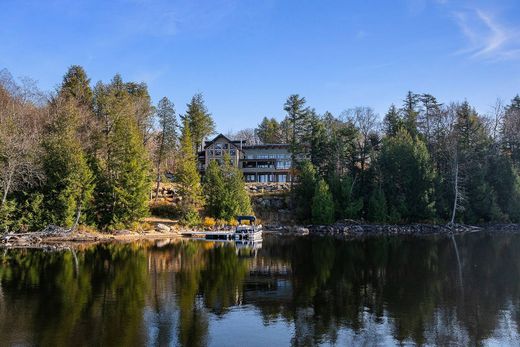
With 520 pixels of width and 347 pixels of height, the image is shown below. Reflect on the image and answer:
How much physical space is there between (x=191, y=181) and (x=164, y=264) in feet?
100

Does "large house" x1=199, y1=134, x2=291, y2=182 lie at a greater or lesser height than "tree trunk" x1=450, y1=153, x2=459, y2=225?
greater

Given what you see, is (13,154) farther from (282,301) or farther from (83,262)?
(282,301)

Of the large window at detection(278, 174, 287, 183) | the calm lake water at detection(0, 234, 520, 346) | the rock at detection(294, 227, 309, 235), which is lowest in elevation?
the calm lake water at detection(0, 234, 520, 346)

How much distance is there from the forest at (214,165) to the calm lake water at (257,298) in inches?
520

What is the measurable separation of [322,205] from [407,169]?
48.8 feet

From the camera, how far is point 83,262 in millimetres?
33094

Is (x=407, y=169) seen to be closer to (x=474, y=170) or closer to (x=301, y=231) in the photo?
(x=474, y=170)

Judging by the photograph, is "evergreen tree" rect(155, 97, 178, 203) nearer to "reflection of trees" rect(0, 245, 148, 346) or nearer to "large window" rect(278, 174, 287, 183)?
"large window" rect(278, 174, 287, 183)

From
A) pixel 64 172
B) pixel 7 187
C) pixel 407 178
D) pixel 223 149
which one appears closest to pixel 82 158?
pixel 64 172

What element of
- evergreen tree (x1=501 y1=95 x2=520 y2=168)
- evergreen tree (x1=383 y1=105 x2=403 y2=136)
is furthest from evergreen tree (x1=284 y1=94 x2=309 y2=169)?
evergreen tree (x1=501 y1=95 x2=520 y2=168)

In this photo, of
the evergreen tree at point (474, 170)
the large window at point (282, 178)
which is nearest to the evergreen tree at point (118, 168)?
the large window at point (282, 178)

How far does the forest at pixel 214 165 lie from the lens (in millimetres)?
49312

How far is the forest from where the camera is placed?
162 ft

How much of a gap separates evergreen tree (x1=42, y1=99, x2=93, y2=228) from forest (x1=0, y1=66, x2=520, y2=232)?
112 millimetres
